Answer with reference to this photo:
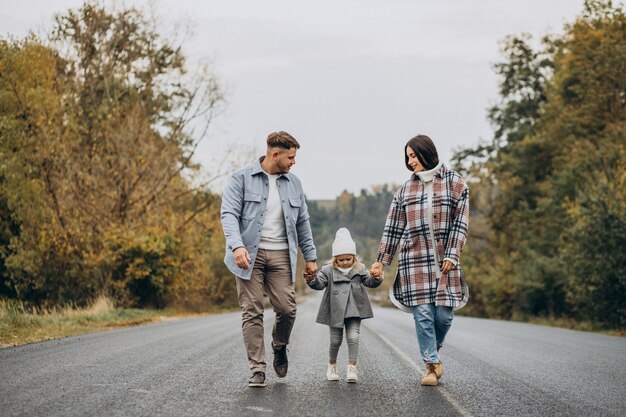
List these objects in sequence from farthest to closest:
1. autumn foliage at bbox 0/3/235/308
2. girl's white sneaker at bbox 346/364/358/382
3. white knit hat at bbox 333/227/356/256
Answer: autumn foliage at bbox 0/3/235/308 < white knit hat at bbox 333/227/356/256 < girl's white sneaker at bbox 346/364/358/382

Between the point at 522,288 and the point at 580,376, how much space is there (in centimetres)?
2554

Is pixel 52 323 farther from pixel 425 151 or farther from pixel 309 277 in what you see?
pixel 425 151

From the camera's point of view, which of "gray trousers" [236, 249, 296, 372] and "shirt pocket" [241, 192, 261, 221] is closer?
"gray trousers" [236, 249, 296, 372]

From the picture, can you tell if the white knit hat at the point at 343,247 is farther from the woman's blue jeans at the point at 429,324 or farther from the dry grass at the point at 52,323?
the dry grass at the point at 52,323

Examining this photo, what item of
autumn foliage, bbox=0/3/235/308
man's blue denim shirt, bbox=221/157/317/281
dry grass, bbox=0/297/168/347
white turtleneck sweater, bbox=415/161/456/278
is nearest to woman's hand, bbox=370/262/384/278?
white turtleneck sweater, bbox=415/161/456/278

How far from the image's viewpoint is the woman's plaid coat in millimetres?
7227

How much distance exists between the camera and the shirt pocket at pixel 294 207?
733cm

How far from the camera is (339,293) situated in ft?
24.7

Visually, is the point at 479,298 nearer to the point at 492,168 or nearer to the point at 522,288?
the point at 492,168

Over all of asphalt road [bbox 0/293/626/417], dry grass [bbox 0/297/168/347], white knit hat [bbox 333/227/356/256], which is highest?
white knit hat [bbox 333/227/356/256]

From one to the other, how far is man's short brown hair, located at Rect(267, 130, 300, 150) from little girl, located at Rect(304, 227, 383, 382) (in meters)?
1.05

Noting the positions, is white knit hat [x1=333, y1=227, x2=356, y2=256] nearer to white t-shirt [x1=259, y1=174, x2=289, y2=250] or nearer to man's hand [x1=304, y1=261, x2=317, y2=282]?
man's hand [x1=304, y1=261, x2=317, y2=282]

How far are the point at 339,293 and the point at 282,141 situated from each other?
157cm

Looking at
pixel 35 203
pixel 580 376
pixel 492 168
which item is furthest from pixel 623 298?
pixel 492 168
